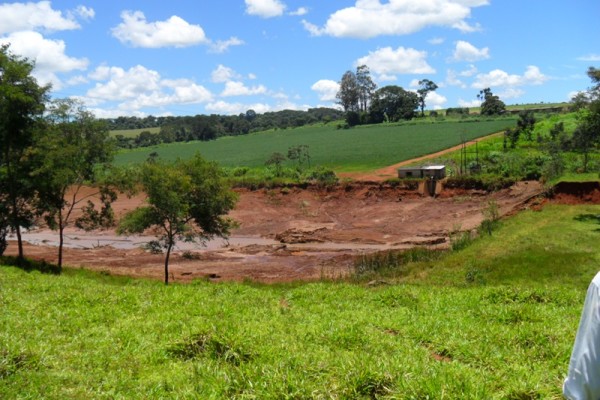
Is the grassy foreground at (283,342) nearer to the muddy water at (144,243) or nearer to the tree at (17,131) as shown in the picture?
the tree at (17,131)

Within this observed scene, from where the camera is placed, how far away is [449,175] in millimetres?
53906

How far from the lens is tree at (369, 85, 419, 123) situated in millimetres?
130000

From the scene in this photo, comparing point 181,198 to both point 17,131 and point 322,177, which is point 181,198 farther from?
point 322,177

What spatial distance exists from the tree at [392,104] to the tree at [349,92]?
21.0 ft

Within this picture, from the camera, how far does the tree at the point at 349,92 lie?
5468 inches

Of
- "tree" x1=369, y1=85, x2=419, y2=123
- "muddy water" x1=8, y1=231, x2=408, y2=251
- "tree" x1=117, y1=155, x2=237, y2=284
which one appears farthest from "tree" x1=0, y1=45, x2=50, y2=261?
"tree" x1=369, y1=85, x2=419, y2=123

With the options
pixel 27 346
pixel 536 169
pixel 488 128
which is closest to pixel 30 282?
pixel 27 346

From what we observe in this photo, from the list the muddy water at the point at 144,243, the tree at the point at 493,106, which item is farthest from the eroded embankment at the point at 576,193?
the tree at the point at 493,106

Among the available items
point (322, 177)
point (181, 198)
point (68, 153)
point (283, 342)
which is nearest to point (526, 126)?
point (322, 177)

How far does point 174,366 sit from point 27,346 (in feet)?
7.84

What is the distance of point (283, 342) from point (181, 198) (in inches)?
622

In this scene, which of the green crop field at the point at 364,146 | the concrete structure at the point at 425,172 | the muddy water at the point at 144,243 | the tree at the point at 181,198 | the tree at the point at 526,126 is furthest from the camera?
the green crop field at the point at 364,146

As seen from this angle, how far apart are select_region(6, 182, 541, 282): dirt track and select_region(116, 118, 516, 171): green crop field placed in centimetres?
1566

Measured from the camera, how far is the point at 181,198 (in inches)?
940
